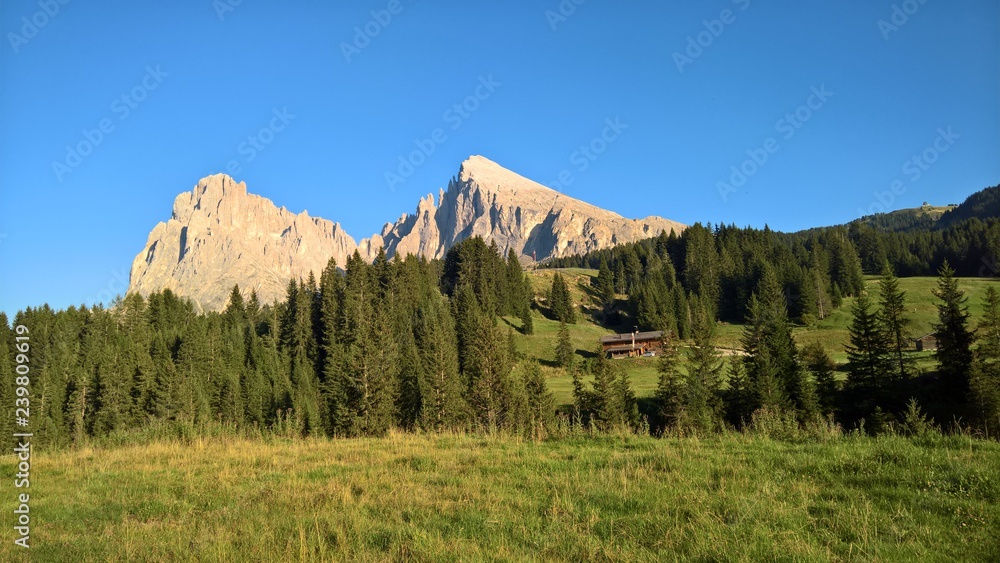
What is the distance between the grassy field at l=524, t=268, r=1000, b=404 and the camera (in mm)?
81581

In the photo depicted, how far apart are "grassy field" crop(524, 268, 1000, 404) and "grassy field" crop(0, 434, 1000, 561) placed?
55.4m

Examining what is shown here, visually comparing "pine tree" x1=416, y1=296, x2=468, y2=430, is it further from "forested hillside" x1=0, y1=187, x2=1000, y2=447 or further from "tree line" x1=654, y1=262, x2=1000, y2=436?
"tree line" x1=654, y1=262, x2=1000, y2=436

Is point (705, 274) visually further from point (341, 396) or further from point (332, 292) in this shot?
point (341, 396)

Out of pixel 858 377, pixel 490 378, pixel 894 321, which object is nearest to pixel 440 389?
pixel 490 378

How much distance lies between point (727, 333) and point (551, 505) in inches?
4802

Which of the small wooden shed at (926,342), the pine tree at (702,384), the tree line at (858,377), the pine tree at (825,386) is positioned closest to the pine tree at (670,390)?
the tree line at (858,377)

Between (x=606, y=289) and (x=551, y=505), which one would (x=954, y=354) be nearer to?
(x=551, y=505)

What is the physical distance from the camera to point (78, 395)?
6881cm

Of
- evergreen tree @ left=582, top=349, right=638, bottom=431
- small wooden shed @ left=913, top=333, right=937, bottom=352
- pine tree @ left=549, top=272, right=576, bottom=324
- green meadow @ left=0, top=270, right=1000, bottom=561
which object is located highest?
pine tree @ left=549, top=272, right=576, bottom=324

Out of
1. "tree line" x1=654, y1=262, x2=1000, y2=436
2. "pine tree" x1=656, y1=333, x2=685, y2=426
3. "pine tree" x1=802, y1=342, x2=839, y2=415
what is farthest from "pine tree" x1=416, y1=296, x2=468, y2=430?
"pine tree" x1=802, y1=342, x2=839, y2=415

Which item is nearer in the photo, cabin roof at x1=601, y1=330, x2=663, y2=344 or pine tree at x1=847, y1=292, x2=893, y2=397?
pine tree at x1=847, y1=292, x2=893, y2=397

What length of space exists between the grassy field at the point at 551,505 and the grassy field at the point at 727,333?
5538 centimetres

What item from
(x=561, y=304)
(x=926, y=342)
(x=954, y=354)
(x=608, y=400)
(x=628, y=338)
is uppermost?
(x=561, y=304)

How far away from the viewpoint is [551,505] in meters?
7.84
